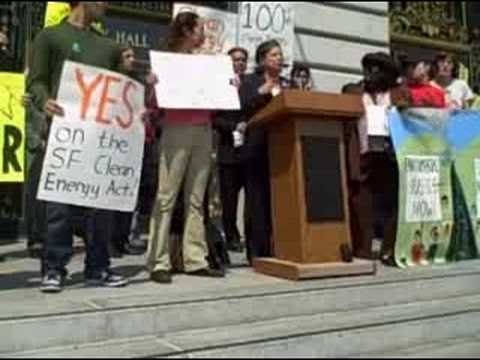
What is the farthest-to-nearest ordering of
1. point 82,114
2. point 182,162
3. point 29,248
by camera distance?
point 29,248
point 182,162
point 82,114


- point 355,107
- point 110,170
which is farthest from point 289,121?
point 110,170

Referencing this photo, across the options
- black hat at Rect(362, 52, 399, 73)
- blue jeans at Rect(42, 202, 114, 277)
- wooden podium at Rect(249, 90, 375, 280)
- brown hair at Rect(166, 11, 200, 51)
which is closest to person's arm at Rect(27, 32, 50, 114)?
blue jeans at Rect(42, 202, 114, 277)

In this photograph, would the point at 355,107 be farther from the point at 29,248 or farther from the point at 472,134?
the point at 29,248

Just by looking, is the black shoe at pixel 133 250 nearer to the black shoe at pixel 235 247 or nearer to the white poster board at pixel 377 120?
the black shoe at pixel 235 247

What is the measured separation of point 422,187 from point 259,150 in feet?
4.60

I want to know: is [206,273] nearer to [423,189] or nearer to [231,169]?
[231,169]

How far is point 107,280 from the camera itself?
6.33 m

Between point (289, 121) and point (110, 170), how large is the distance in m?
1.36

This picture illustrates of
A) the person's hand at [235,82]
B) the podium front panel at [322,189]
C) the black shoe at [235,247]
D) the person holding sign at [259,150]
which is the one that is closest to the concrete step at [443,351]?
the podium front panel at [322,189]

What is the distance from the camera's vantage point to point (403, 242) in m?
7.57

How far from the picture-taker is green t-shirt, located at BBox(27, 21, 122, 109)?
19.8ft

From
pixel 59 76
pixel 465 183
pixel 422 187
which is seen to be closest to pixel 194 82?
pixel 59 76

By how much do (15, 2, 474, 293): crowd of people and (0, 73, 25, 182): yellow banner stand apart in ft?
0.36

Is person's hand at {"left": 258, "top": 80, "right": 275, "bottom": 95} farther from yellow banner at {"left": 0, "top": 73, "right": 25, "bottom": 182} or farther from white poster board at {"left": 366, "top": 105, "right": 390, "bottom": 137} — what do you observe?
yellow banner at {"left": 0, "top": 73, "right": 25, "bottom": 182}
